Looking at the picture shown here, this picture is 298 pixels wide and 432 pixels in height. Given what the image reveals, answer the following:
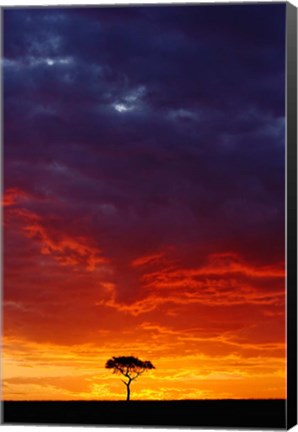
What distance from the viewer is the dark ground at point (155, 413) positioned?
16703 millimetres

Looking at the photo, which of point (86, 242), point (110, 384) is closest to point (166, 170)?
point (86, 242)

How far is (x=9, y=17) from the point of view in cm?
1727

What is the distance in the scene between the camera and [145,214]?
17.0 metres

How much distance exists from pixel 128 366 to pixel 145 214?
152 centimetres

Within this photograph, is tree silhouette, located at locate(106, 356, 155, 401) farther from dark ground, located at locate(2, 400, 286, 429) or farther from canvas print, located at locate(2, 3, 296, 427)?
dark ground, located at locate(2, 400, 286, 429)

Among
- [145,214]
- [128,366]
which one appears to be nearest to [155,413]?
[128,366]

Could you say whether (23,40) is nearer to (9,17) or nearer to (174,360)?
(9,17)

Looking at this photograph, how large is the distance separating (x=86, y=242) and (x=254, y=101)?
7.16 feet

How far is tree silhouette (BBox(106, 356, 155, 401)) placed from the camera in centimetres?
1681

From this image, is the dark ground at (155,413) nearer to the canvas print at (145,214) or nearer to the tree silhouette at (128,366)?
the canvas print at (145,214)

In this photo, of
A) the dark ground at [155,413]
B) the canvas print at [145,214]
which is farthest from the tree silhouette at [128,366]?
the dark ground at [155,413]

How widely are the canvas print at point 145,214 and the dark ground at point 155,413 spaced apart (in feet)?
0.06

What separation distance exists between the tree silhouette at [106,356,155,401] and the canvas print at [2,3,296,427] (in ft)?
0.07

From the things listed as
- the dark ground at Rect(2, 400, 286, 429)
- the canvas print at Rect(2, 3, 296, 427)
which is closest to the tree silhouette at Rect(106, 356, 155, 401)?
the canvas print at Rect(2, 3, 296, 427)
